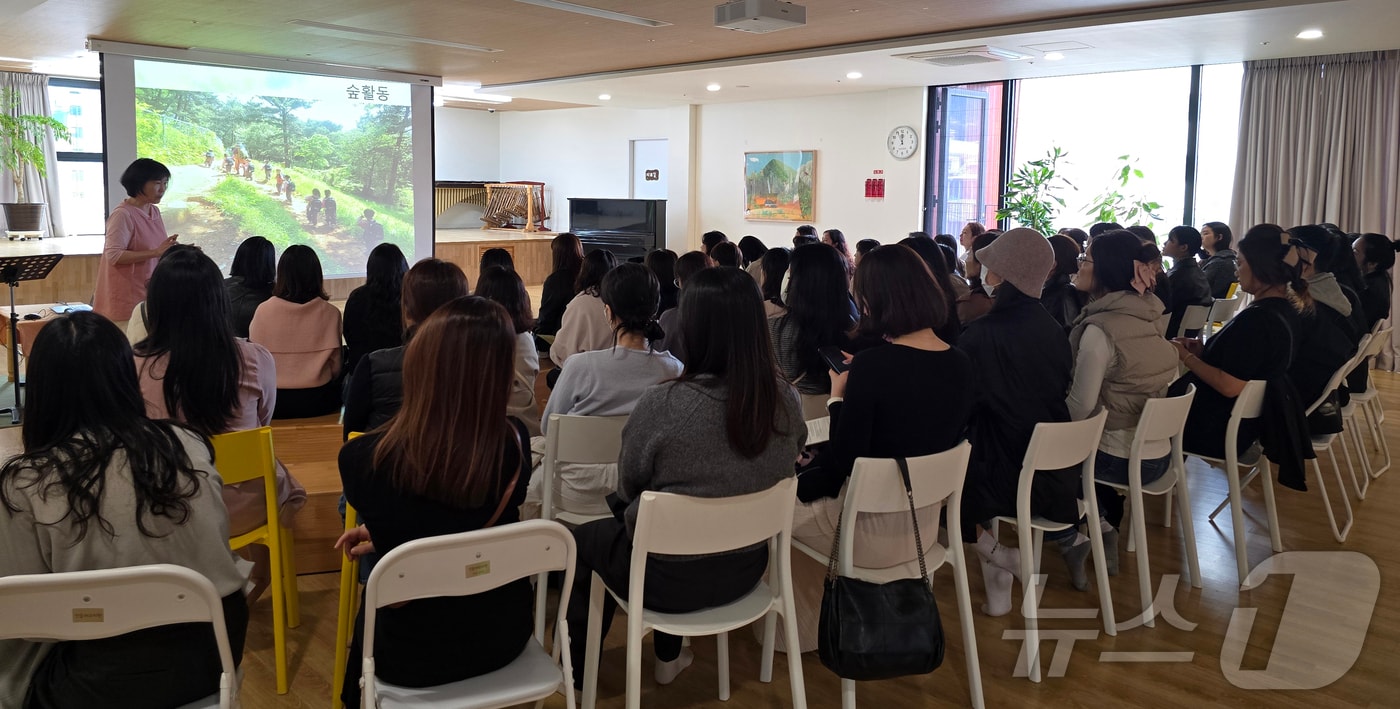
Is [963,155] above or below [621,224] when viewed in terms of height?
above

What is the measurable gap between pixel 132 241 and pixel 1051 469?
210 inches

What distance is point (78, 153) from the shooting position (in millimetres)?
12453

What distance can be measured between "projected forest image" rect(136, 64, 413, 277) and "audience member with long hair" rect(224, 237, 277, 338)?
5.24 meters

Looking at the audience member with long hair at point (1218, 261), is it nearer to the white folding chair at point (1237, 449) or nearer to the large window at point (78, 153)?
the white folding chair at point (1237, 449)

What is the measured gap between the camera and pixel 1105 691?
9.34ft

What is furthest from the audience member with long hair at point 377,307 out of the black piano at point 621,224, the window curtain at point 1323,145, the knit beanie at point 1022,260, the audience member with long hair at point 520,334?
the black piano at point 621,224

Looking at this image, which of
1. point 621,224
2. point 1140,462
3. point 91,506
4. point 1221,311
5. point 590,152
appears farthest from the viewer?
point 590,152

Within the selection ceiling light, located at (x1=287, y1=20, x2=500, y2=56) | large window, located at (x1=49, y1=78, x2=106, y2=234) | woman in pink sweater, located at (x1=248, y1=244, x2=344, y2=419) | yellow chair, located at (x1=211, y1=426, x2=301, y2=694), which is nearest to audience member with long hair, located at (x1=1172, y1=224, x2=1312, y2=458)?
yellow chair, located at (x1=211, y1=426, x2=301, y2=694)

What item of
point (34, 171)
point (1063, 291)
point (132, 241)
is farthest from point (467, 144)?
point (1063, 291)

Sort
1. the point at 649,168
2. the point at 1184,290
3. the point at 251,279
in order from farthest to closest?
the point at 649,168 < the point at 1184,290 < the point at 251,279

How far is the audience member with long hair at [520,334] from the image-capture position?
11.0ft

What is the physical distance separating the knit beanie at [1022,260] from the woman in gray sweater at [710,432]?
3.90ft

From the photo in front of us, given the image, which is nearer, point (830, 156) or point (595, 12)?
point (595, 12)

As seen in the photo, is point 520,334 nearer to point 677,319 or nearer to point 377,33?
point 677,319
